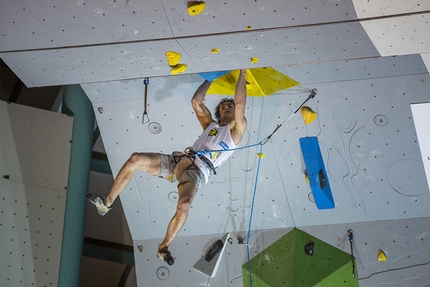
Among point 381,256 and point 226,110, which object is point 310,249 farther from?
point 226,110

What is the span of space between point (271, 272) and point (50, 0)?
7.53 feet

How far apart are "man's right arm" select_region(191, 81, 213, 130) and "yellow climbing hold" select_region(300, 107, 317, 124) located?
2.04 feet

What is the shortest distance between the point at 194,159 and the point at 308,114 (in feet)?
2.84

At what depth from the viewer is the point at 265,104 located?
11.4 ft

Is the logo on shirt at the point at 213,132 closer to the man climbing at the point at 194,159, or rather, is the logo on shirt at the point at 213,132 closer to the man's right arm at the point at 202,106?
the man climbing at the point at 194,159

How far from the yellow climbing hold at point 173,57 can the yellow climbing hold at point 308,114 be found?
93 cm

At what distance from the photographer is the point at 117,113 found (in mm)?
3611

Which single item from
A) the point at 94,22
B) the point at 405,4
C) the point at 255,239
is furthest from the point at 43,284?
the point at 405,4

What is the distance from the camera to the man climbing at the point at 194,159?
2.93m

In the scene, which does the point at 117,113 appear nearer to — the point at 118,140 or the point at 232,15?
the point at 118,140

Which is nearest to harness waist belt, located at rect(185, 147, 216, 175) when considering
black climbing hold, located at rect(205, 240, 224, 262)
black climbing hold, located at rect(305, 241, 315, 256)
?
black climbing hold, located at rect(205, 240, 224, 262)

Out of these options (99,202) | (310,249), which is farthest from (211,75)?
(310,249)

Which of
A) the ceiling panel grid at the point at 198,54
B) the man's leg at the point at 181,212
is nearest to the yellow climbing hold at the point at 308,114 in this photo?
the ceiling panel grid at the point at 198,54

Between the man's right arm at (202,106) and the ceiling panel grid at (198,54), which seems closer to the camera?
the ceiling panel grid at (198,54)
